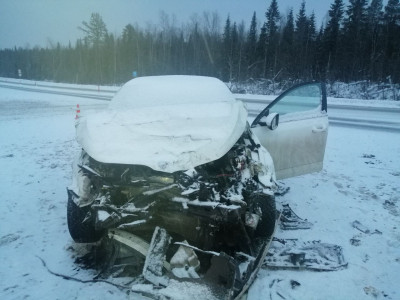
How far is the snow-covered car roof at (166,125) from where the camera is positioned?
267 centimetres

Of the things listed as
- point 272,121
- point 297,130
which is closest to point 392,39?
point 297,130

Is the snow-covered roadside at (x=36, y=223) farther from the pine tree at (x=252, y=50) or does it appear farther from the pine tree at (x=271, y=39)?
the pine tree at (x=252, y=50)

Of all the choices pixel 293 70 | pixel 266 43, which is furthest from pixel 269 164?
pixel 266 43

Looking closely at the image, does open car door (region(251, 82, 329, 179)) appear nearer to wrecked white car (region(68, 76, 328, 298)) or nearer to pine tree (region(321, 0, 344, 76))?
wrecked white car (region(68, 76, 328, 298))

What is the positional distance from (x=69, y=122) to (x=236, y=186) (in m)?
9.70

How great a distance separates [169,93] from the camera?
4203 mm

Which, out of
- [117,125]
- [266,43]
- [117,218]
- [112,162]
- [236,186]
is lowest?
[117,218]

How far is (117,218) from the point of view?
2.49m

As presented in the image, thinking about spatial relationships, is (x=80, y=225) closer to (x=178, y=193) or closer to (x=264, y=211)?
(x=178, y=193)

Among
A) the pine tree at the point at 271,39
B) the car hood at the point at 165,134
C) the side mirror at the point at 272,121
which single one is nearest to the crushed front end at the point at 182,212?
the car hood at the point at 165,134

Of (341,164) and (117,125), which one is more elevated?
(117,125)

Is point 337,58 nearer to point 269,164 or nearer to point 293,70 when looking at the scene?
point 293,70

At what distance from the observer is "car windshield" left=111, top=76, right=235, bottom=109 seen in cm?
411

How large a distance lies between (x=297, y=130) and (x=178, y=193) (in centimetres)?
246
